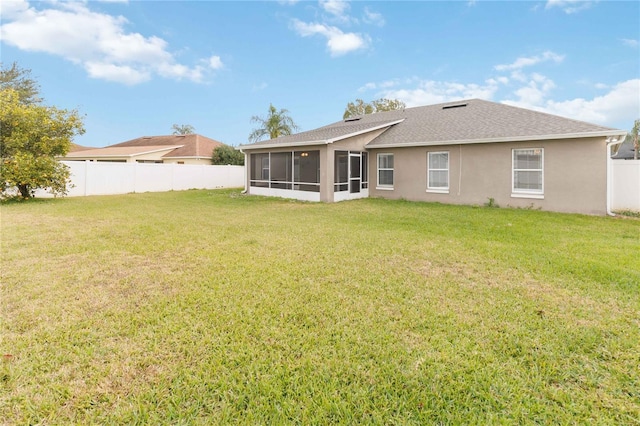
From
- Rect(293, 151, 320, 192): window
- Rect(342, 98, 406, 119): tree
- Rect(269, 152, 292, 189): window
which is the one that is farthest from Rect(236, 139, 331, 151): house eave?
Rect(342, 98, 406, 119): tree

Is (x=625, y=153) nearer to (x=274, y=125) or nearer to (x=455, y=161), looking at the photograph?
(x=455, y=161)

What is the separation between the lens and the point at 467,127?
45.9 feet

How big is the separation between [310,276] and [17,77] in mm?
35816

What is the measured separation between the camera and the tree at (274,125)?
29.0 meters

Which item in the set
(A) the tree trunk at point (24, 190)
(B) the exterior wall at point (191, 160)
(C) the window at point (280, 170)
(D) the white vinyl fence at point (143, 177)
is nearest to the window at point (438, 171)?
(C) the window at point (280, 170)

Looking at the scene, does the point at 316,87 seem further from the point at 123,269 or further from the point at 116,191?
the point at 123,269

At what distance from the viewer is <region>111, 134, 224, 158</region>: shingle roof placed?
2985 cm

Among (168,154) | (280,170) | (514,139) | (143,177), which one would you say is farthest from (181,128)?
(514,139)

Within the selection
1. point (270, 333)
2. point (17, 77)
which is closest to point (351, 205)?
point (270, 333)

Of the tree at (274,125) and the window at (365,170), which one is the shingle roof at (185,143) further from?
the window at (365,170)

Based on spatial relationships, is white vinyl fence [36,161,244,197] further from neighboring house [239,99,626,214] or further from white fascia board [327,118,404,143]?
white fascia board [327,118,404,143]

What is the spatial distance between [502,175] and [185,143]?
29.8m

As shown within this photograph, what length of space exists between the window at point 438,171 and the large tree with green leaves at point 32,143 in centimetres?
1648

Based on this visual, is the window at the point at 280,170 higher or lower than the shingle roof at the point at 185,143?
lower
